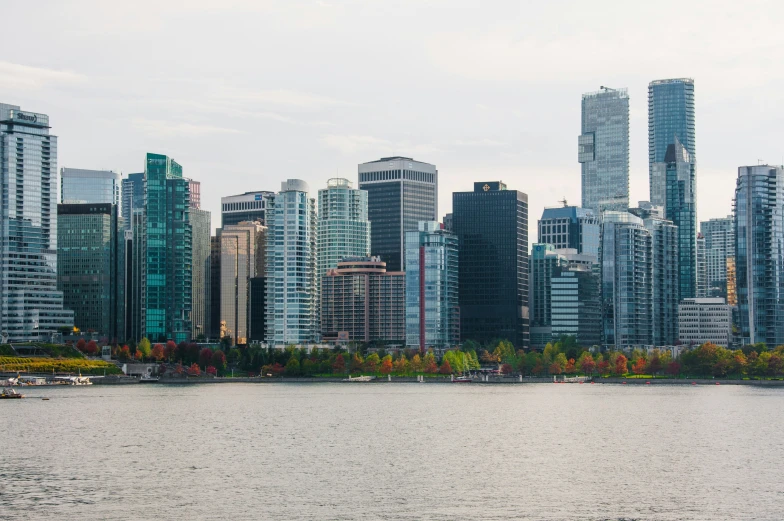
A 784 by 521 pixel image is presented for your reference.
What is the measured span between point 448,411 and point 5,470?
9344 centimetres

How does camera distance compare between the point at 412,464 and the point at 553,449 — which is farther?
the point at 553,449

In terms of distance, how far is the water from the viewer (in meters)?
95.6

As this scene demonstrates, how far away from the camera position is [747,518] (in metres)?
91.4

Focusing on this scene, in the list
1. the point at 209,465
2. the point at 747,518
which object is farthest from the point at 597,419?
the point at 747,518

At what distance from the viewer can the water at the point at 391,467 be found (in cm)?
9556

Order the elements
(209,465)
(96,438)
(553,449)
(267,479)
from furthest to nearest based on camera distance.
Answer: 1. (96,438)
2. (553,449)
3. (209,465)
4. (267,479)

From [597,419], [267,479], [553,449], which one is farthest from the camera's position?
[597,419]

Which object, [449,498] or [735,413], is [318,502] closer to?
[449,498]

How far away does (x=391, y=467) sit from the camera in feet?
393

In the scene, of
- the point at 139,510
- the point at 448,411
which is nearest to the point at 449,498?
the point at 139,510

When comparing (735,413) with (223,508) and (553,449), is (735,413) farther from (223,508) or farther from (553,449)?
(223,508)

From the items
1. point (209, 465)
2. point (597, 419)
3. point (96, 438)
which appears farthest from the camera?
point (597, 419)

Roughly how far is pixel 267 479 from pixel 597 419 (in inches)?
3123

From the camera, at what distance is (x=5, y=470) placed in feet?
A: 383
